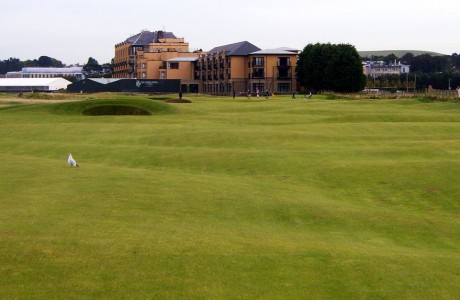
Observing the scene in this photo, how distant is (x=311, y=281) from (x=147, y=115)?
5729 centimetres

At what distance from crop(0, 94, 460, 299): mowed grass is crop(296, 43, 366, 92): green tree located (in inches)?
3827

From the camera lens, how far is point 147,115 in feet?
230

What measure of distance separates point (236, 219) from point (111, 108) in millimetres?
53588

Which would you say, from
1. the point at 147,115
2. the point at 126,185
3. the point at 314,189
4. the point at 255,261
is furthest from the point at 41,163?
the point at 147,115

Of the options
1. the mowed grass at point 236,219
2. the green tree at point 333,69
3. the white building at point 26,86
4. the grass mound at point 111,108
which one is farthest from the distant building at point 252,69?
the mowed grass at point 236,219

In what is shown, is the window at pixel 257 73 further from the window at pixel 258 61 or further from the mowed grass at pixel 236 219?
the mowed grass at pixel 236 219

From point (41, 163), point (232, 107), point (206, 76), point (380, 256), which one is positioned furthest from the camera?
point (206, 76)

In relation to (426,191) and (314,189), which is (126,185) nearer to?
(314,189)

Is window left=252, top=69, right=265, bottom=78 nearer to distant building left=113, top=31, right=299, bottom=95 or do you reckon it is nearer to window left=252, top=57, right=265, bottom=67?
distant building left=113, top=31, right=299, bottom=95

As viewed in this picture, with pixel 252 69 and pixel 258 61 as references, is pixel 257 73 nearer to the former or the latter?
pixel 252 69

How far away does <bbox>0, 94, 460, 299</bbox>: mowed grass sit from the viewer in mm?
13680

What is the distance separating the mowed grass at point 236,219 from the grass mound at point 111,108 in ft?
86.1

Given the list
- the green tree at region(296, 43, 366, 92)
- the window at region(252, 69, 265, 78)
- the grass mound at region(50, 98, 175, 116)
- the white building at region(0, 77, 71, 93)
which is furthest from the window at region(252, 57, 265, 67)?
the grass mound at region(50, 98, 175, 116)

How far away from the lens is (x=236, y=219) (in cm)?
2073
